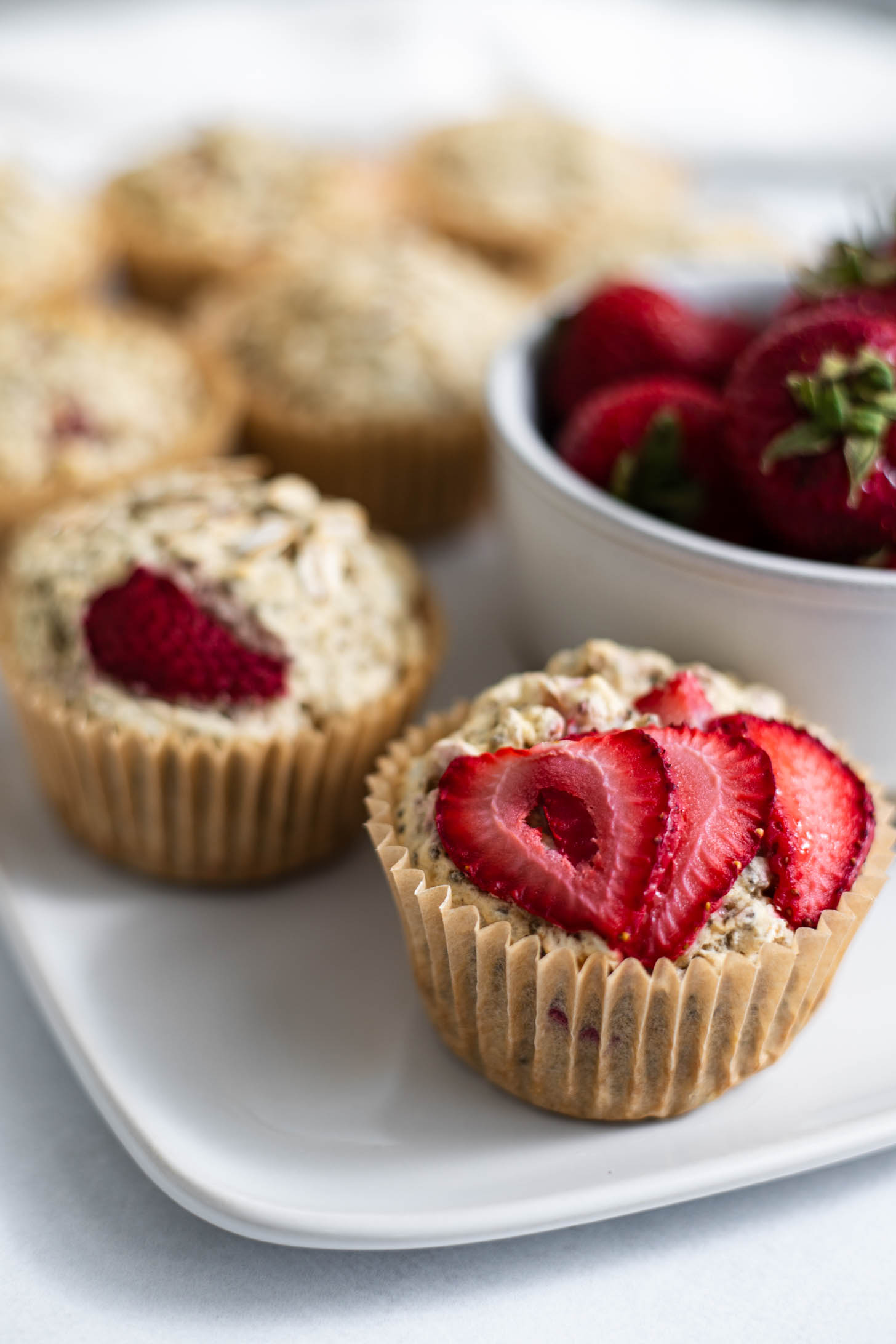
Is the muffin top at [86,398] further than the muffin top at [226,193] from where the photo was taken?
No

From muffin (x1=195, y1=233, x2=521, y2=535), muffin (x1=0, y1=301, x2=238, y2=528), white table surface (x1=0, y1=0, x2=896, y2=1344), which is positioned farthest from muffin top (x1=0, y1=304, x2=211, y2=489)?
white table surface (x1=0, y1=0, x2=896, y2=1344)

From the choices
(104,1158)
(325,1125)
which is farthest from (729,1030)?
(104,1158)

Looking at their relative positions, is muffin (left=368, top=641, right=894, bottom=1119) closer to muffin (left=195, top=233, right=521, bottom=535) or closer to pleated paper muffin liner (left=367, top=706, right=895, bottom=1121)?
pleated paper muffin liner (left=367, top=706, right=895, bottom=1121)

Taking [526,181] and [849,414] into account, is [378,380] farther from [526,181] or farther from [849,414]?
[526,181]

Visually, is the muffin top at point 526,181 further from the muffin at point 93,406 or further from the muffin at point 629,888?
the muffin at point 629,888

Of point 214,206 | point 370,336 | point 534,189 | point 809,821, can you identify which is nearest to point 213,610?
point 809,821

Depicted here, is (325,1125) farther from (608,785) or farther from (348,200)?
(348,200)

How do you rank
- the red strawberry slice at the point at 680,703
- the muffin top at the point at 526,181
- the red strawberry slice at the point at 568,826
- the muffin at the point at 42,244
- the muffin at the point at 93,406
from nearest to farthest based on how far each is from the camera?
the red strawberry slice at the point at 568,826 → the red strawberry slice at the point at 680,703 → the muffin at the point at 93,406 → the muffin at the point at 42,244 → the muffin top at the point at 526,181

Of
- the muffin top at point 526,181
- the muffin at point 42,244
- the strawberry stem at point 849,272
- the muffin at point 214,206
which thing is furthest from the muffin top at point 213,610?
the muffin top at point 526,181
